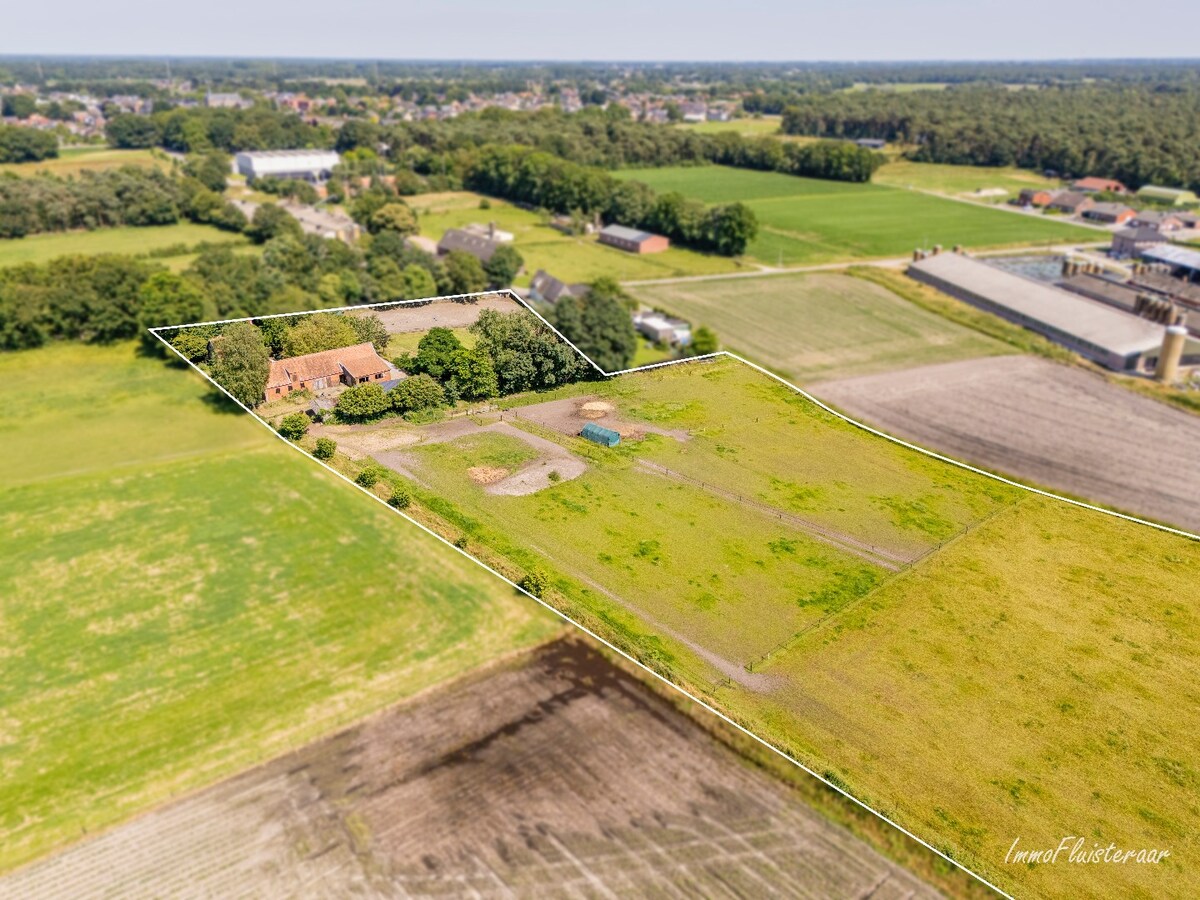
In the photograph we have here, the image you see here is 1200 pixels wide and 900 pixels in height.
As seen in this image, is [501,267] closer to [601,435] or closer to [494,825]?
[494,825]

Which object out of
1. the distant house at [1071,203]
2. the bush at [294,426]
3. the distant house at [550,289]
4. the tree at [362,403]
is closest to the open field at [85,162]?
the distant house at [550,289]

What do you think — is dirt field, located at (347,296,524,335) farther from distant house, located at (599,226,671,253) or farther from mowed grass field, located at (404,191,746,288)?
distant house, located at (599,226,671,253)

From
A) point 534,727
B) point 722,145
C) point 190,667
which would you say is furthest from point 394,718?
point 722,145

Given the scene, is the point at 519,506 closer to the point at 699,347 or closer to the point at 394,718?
the point at 394,718

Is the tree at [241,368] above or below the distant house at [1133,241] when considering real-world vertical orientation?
above

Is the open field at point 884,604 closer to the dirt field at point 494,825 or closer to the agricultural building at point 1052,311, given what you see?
the dirt field at point 494,825

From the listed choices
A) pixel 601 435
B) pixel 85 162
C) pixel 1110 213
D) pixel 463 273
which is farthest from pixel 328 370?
pixel 85 162

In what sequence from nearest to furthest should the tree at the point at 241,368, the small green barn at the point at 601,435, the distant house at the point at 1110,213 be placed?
1. the tree at the point at 241,368
2. the small green barn at the point at 601,435
3. the distant house at the point at 1110,213

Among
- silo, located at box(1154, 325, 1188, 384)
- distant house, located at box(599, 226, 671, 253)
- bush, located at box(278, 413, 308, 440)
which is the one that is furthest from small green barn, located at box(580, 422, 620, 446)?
distant house, located at box(599, 226, 671, 253)
